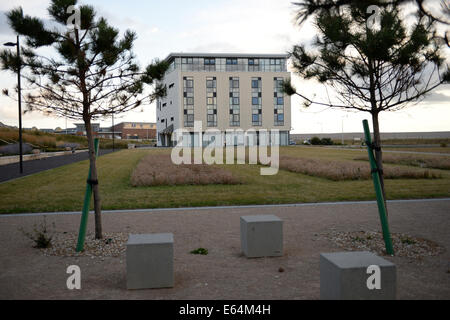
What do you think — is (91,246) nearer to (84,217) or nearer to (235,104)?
(84,217)

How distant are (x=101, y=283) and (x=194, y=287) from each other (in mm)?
1325

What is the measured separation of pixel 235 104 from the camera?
7288 centimetres

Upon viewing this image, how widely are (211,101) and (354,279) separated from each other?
227ft

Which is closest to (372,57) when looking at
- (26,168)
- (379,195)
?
(379,195)

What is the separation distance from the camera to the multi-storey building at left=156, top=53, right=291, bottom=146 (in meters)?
70.6

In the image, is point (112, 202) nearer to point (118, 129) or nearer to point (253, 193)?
point (253, 193)

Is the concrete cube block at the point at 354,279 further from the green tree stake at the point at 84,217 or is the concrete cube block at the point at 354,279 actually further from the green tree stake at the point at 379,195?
the green tree stake at the point at 84,217

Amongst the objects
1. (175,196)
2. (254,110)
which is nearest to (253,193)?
(175,196)

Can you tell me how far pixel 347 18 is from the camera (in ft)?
23.6

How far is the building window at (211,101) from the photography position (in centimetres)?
7119

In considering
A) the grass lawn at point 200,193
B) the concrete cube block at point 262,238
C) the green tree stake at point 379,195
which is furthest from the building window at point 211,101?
the green tree stake at point 379,195

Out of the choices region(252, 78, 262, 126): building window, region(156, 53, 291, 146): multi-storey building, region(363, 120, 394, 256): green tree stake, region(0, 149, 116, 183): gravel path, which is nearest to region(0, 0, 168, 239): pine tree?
region(363, 120, 394, 256): green tree stake

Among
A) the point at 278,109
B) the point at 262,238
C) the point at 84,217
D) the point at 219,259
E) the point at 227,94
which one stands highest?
the point at 227,94
